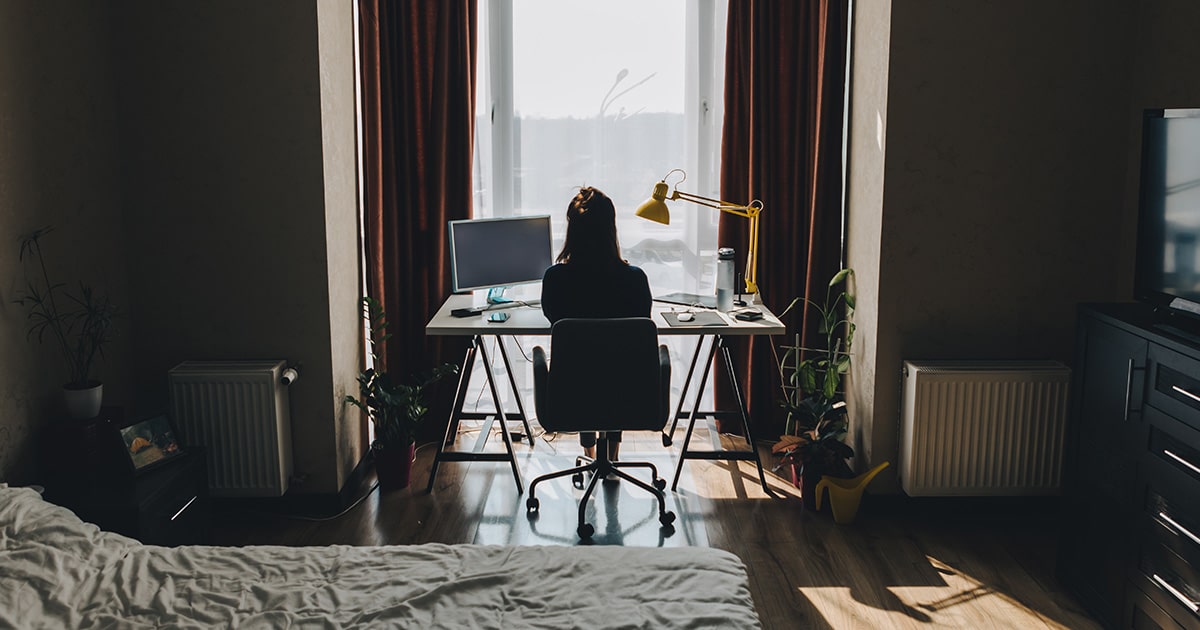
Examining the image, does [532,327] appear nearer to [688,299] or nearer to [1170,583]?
[688,299]

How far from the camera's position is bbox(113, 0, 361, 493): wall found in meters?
3.42

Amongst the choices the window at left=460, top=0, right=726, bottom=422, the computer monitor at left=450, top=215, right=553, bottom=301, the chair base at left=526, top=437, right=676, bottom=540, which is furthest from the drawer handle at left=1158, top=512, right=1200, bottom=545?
the computer monitor at left=450, top=215, right=553, bottom=301

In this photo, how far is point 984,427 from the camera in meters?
3.49

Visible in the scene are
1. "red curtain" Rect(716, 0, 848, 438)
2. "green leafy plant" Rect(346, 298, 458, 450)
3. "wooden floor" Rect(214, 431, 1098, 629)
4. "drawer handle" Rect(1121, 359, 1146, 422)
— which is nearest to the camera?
"drawer handle" Rect(1121, 359, 1146, 422)

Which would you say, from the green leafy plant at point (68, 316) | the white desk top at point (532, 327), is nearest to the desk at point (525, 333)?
the white desk top at point (532, 327)

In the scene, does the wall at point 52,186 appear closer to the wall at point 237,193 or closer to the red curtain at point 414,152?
the wall at point 237,193

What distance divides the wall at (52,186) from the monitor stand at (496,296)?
1.40 meters

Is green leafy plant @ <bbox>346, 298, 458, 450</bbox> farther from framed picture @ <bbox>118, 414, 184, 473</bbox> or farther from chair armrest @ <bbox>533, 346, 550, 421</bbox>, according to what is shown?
framed picture @ <bbox>118, 414, 184, 473</bbox>

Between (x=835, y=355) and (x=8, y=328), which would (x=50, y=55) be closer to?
(x=8, y=328)

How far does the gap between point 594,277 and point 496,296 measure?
0.82m

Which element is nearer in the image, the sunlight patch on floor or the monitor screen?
the sunlight patch on floor

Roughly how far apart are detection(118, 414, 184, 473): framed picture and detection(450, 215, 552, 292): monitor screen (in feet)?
4.07

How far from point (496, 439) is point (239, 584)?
8.27ft

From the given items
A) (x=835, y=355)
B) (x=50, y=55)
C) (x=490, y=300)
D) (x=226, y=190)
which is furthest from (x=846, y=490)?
(x=50, y=55)
